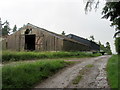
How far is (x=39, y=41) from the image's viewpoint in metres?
23.9

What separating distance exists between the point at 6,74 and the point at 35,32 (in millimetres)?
19797

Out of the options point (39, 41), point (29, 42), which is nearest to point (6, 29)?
point (29, 42)

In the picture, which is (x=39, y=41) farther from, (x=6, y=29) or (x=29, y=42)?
(x=6, y=29)

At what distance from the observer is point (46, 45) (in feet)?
76.0

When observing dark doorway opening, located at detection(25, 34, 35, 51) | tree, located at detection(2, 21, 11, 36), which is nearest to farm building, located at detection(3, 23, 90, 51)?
dark doorway opening, located at detection(25, 34, 35, 51)

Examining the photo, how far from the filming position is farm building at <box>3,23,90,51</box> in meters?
22.1

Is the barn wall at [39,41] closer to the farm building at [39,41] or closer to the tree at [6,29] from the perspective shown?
the farm building at [39,41]

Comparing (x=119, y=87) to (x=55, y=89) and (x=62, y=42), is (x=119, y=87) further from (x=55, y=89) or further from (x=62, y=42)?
(x=62, y=42)

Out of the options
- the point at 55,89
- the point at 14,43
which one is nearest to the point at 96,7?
the point at 55,89

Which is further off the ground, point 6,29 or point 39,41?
point 6,29

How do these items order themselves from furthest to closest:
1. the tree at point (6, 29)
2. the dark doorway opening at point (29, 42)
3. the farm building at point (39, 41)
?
the tree at point (6, 29) → the dark doorway opening at point (29, 42) → the farm building at point (39, 41)

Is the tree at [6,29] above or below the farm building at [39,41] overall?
above

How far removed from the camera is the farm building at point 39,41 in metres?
22.1

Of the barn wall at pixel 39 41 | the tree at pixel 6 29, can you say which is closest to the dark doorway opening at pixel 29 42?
the barn wall at pixel 39 41
